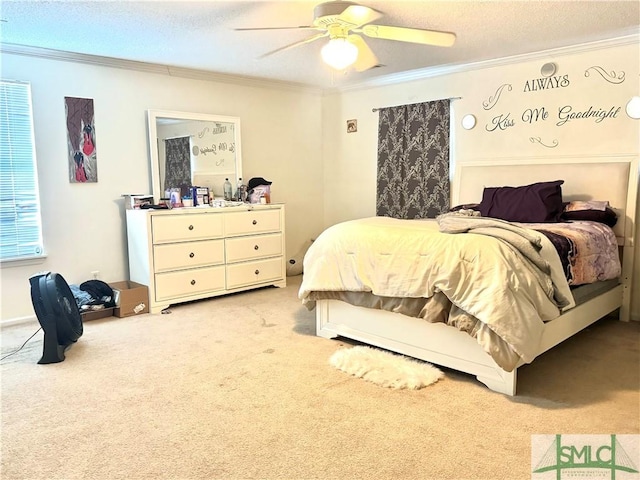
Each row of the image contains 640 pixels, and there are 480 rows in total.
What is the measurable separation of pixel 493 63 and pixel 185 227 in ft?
10.5

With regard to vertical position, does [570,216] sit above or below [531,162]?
below

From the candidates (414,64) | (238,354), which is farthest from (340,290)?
(414,64)

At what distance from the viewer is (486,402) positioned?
244 cm

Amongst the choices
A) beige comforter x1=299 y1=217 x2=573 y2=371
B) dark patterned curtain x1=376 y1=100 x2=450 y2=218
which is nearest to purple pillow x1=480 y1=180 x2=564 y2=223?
dark patterned curtain x1=376 y1=100 x2=450 y2=218

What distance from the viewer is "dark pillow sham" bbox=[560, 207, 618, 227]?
3602 millimetres

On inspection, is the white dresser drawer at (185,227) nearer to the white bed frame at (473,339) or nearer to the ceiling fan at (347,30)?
the white bed frame at (473,339)

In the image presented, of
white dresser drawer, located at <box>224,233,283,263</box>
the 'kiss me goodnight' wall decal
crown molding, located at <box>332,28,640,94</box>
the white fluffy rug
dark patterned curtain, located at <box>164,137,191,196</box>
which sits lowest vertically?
the white fluffy rug

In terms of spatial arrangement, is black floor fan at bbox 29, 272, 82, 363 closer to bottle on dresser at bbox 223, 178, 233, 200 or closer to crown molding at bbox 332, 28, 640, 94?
bottle on dresser at bbox 223, 178, 233, 200

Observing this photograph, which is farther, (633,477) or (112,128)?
(112,128)

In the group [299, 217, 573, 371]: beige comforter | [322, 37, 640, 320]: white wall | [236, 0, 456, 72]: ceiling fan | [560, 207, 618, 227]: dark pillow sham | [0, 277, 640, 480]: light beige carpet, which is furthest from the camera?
[322, 37, 640, 320]: white wall

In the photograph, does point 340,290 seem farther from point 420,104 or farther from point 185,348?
point 420,104

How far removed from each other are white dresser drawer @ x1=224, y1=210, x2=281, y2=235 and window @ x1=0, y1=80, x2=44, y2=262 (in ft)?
5.22

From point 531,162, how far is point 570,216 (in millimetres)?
740

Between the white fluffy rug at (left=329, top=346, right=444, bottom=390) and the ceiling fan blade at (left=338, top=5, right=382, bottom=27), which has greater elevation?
the ceiling fan blade at (left=338, top=5, right=382, bottom=27)
